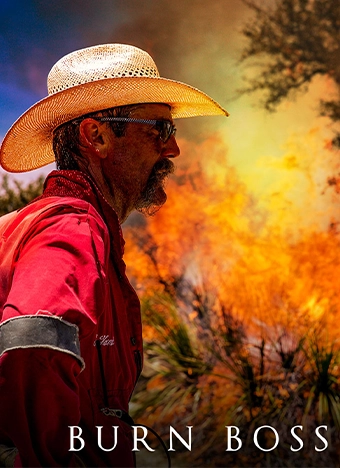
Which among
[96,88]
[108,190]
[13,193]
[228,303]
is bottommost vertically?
[108,190]

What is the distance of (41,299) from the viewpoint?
3.77ft

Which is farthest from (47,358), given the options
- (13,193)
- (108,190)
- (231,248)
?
(231,248)

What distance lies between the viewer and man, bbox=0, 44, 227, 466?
1.15 meters

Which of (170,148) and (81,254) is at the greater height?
(170,148)

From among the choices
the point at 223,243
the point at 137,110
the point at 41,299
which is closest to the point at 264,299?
the point at 223,243

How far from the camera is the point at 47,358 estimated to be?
1.15m

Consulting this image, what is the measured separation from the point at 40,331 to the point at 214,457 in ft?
12.3

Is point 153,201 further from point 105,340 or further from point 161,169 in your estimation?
point 105,340

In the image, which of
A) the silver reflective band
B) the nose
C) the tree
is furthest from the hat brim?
the tree

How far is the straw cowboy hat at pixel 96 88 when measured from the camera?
167cm

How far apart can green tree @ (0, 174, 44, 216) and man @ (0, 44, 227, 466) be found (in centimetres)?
286

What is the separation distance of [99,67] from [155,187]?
339mm

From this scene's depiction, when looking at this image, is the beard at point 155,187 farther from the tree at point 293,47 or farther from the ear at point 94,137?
the tree at point 293,47

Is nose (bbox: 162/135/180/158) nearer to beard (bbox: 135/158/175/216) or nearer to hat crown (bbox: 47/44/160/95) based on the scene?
beard (bbox: 135/158/175/216)
